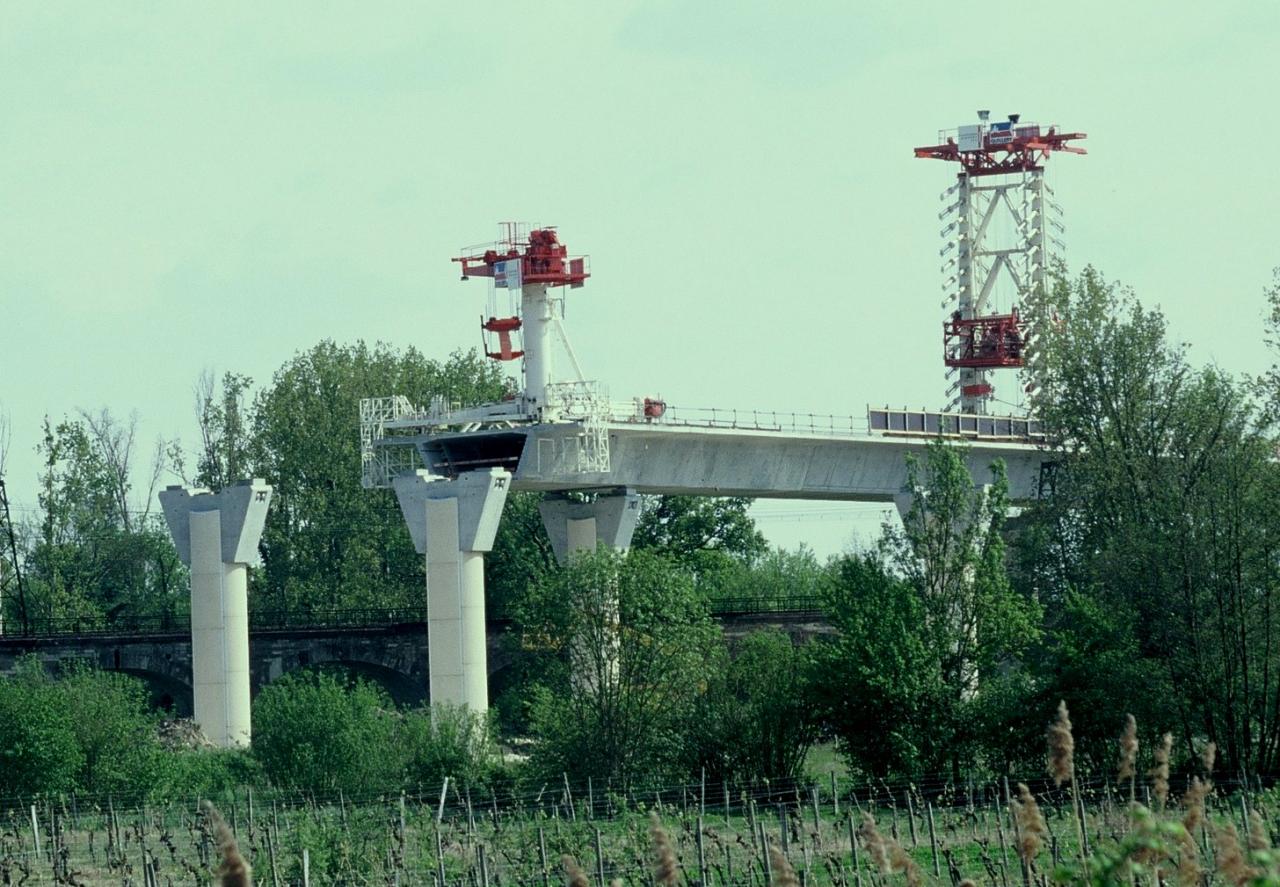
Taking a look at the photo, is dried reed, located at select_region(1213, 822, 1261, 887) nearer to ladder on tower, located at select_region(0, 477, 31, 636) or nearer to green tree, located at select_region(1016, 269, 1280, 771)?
green tree, located at select_region(1016, 269, 1280, 771)

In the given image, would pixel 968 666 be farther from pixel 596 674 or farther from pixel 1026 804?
pixel 1026 804

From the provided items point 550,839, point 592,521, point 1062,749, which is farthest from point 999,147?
point 1062,749

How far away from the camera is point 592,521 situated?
61625 millimetres

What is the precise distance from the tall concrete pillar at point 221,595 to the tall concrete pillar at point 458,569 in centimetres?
491

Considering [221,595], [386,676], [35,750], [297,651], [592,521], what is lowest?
[35,750]

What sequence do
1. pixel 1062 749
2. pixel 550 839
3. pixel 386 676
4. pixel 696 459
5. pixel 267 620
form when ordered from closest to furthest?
pixel 1062 749
pixel 550 839
pixel 696 459
pixel 386 676
pixel 267 620

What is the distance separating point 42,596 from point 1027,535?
4456 centimetres

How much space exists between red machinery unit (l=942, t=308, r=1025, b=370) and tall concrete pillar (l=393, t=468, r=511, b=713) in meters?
28.6

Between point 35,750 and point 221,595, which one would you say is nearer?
point 35,750

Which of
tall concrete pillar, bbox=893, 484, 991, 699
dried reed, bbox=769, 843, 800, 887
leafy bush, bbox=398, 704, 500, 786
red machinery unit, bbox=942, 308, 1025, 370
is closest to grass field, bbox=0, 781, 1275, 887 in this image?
leafy bush, bbox=398, 704, 500, 786

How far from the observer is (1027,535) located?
213 feet

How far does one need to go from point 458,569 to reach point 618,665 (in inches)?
219

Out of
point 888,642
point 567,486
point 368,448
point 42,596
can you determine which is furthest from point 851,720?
point 42,596

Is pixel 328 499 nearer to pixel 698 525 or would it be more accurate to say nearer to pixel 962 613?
pixel 698 525
